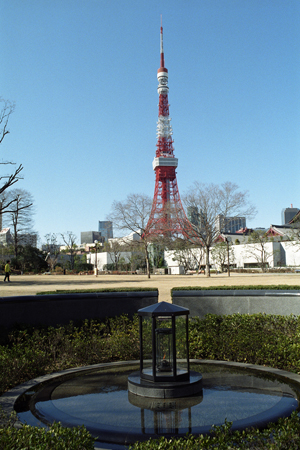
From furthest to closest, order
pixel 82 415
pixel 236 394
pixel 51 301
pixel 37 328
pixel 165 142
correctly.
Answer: pixel 165 142 → pixel 51 301 → pixel 37 328 → pixel 236 394 → pixel 82 415

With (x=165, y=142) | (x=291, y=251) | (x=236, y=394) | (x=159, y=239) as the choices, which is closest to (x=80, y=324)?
(x=236, y=394)

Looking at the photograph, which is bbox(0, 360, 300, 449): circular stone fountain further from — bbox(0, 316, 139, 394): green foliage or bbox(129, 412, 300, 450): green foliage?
bbox(129, 412, 300, 450): green foliage

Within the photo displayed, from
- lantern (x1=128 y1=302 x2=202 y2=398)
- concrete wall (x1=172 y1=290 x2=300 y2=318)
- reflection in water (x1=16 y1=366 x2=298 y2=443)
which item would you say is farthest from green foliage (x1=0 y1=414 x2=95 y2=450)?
concrete wall (x1=172 y1=290 x2=300 y2=318)

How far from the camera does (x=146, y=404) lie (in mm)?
5070

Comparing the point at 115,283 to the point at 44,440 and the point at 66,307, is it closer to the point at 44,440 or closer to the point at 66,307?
the point at 66,307

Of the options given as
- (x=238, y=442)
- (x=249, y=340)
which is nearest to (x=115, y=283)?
(x=249, y=340)

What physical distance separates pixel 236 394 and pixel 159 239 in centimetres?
4411

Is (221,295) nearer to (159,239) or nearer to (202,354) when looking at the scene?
(202,354)

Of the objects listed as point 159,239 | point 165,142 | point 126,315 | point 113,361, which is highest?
point 165,142

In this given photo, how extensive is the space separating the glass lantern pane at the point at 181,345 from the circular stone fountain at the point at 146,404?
16.5 inches

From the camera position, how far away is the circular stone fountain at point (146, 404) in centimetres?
429

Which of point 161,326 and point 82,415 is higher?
point 161,326

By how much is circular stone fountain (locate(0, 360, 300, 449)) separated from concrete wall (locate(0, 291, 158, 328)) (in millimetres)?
2975

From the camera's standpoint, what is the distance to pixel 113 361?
8000 mm
